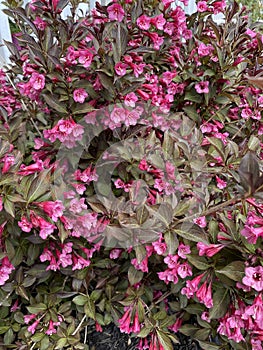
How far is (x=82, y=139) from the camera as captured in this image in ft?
4.17

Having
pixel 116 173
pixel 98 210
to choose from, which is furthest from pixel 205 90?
pixel 98 210

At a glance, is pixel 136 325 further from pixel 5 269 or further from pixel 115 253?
pixel 5 269

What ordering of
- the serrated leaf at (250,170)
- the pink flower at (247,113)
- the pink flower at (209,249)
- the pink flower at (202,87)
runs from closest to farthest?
the serrated leaf at (250,170) → the pink flower at (209,249) → the pink flower at (202,87) → the pink flower at (247,113)

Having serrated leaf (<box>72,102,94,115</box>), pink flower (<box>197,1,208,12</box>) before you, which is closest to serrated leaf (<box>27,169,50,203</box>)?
serrated leaf (<box>72,102,94,115</box>)

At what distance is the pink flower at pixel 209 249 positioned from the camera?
1.08 metres

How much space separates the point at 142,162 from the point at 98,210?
21cm

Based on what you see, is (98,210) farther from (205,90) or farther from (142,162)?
(205,90)

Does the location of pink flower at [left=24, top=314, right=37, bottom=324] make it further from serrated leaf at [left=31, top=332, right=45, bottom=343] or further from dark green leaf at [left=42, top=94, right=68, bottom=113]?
dark green leaf at [left=42, top=94, right=68, bottom=113]

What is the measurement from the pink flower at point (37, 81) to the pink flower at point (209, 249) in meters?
0.67

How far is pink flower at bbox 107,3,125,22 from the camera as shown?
1.28 m

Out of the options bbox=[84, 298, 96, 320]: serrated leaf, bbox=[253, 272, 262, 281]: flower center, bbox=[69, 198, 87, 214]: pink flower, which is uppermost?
bbox=[69, 198, 87, 214]: pink flower

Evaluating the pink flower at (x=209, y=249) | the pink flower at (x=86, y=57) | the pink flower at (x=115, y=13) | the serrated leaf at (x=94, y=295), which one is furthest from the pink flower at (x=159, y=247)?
the pink flower at (x=115, y=13)

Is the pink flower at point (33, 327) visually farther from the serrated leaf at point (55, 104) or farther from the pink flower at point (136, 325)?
the serrated leaf at point (55, 104)

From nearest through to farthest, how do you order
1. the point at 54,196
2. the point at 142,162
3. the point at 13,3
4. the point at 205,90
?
the point at 54,196 < the point at 142,162 < the point at 205,90 < the point at 13,3
